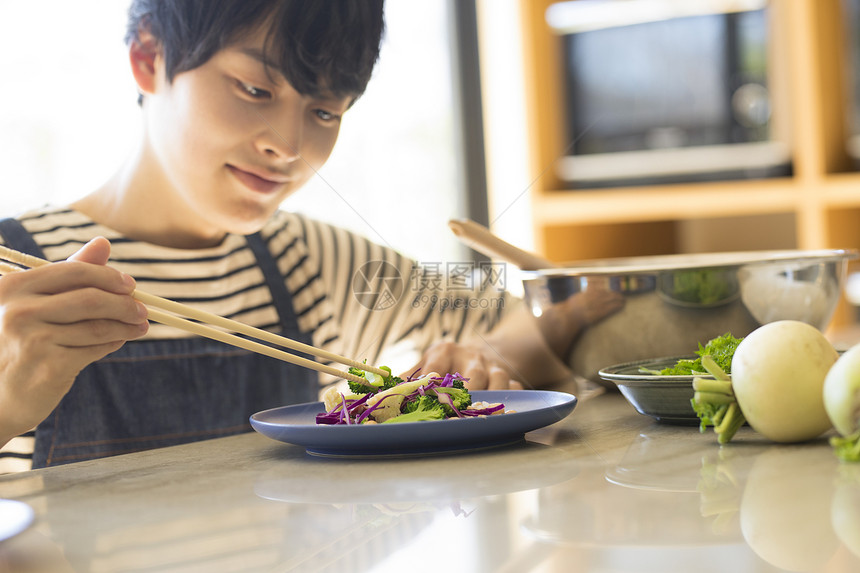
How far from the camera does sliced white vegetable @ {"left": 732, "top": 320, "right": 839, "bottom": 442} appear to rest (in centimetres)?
67

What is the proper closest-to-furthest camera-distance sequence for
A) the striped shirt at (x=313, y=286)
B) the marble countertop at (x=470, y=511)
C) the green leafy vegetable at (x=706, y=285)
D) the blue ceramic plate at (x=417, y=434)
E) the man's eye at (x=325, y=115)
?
the marble countertop at (x=470, y=511), the blue ceramic plate at (x=417, y=434), the green leafy vegetable at (x=706, y=285), the striped shirt at (x=313, y=286), the man's eye at (x=325, y=115)

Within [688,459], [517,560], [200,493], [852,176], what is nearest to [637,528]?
[517,560]

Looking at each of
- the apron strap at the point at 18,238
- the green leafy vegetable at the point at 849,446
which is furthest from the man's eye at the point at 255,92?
the green leafy vegetable at the point at 849,446

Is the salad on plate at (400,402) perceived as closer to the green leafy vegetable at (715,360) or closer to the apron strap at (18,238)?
the green leafy vegetable at (715,360)

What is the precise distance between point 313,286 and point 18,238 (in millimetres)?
461

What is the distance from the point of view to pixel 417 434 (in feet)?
2.32

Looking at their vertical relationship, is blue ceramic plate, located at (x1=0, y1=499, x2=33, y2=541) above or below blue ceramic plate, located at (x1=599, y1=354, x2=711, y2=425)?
below

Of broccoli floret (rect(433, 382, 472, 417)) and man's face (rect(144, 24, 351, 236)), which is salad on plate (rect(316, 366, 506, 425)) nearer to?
broccoli floret (rect(433, 382, 472, 417))

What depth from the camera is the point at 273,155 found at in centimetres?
135

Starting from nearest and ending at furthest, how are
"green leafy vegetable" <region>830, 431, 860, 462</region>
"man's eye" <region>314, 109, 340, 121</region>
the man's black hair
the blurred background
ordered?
"green leafy vegetable" <region>830, 431, 860, 462</region> → the man's black hair → "man's eye" <region>314, 109, 340, 121</region> → the blurred background

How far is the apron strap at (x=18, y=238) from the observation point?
44.7 inches

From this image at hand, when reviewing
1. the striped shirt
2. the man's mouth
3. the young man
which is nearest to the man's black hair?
the young man

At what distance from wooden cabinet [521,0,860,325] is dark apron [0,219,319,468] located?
1.20 meters

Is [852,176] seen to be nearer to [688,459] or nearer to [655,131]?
[655,131]
